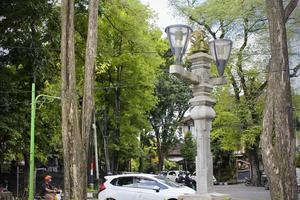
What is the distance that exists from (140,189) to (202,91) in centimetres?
840

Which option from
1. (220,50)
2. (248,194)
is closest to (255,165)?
(248,194)

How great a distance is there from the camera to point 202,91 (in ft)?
29.3

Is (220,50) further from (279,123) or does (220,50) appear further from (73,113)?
(73,113)

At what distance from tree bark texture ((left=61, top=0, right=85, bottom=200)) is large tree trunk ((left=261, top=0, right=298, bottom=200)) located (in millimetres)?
4955

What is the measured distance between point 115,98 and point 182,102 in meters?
13.6

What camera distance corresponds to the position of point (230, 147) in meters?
37.8

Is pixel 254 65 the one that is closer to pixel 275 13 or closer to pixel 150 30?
pixel 150 30

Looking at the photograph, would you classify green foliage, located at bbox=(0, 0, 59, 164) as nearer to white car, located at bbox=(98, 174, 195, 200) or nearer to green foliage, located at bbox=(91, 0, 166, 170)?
white car, located at bbox=(98, 174, 195, 200)

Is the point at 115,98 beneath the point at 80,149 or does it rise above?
above

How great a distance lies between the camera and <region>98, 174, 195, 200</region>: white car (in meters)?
16.1

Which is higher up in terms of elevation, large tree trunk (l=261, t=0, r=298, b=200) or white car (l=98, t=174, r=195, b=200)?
large tree trunk (l=261, t=0, r=298, b=200)

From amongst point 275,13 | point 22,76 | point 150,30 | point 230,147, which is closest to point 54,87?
point 22,76

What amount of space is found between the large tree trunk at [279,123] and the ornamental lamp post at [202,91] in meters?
2.10

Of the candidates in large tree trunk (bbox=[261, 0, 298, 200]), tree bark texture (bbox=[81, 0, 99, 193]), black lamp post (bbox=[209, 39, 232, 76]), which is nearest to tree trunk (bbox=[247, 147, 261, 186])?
tree bark texture (bbox=[81, 0, 99, 193])
